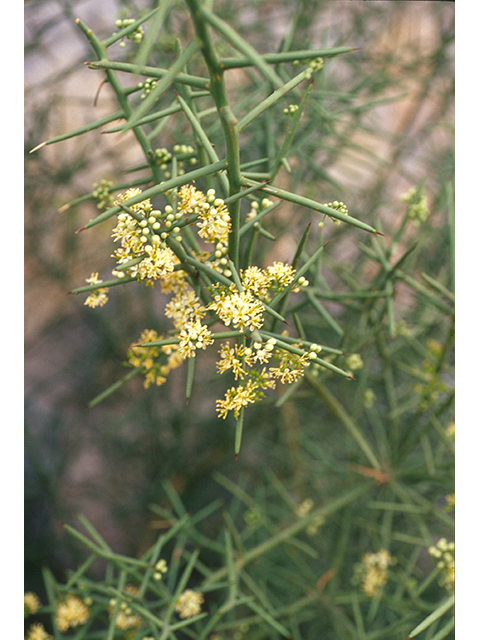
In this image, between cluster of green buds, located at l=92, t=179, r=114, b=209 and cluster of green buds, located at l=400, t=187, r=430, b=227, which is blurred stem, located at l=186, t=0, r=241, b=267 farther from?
cluster of green buds, located at l=400, t=187, r=430, b=227

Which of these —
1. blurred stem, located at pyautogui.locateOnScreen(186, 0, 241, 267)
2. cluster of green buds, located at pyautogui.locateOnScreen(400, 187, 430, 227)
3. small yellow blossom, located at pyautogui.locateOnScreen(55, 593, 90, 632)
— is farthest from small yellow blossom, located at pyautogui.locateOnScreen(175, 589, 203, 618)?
cluster of green buds, located at pyautogui.locateOnScreen(400, 187, 430, 227)

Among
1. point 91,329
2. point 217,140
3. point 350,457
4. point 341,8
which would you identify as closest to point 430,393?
point 350,457

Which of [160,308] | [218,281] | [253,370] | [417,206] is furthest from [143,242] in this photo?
[160,308]

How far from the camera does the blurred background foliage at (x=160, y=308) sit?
143cm

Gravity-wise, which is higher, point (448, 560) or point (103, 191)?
point (103, 191)

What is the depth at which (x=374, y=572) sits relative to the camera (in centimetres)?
109

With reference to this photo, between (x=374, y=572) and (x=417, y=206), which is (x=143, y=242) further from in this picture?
(x=374, y=572)

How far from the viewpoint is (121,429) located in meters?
1.87

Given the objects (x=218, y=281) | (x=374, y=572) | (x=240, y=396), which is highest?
(x=218, y=281)

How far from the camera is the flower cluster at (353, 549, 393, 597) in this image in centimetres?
108

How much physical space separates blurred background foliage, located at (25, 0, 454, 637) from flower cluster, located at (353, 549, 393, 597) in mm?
114

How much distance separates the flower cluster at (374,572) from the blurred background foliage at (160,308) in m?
0.11

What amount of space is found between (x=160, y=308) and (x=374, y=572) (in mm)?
1383

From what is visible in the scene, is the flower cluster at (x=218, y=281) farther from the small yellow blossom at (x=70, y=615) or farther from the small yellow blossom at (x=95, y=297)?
the small yellow blossom at (x=70, y=615)
